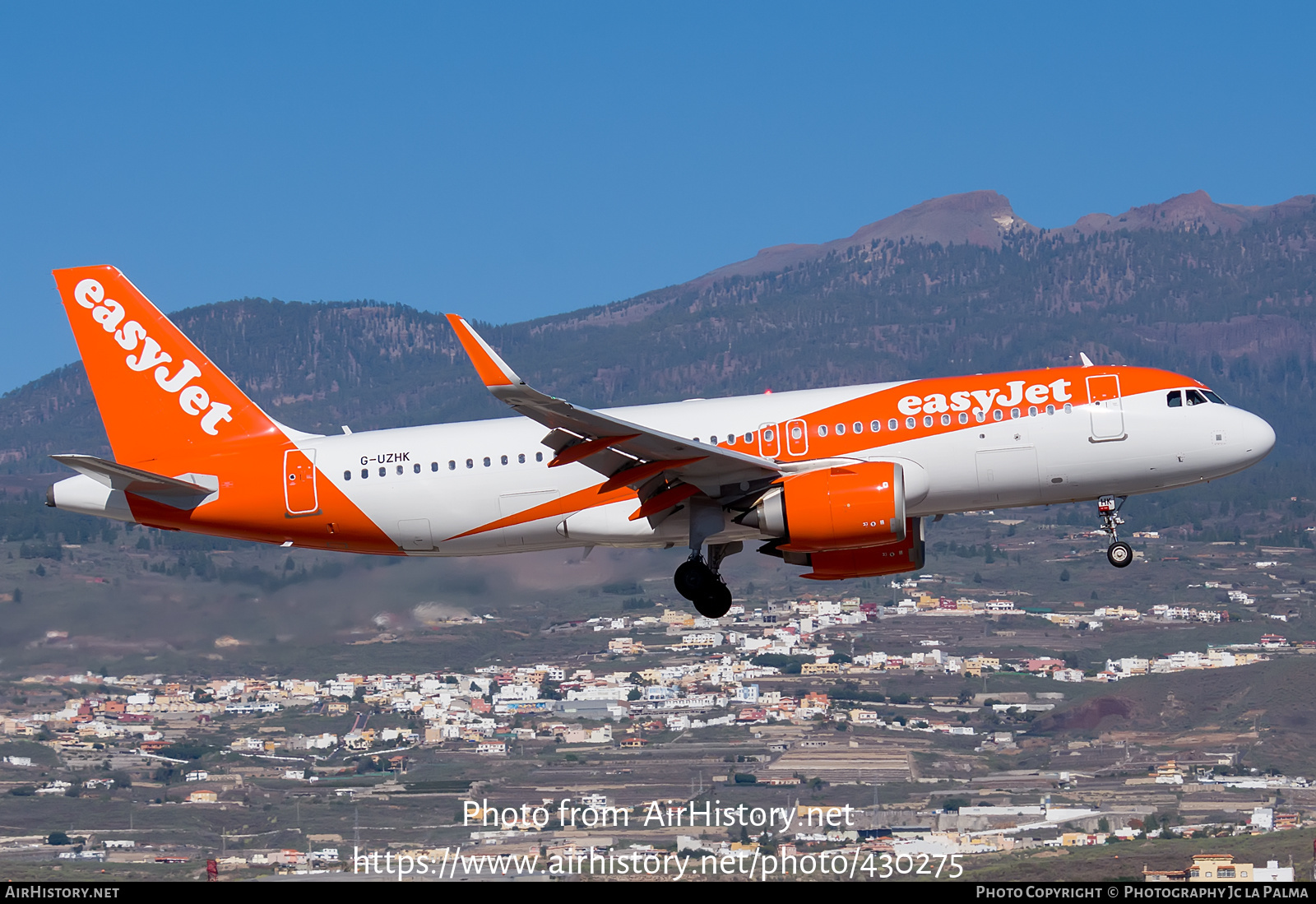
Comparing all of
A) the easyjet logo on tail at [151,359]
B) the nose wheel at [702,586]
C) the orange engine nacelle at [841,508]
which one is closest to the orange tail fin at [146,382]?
the easyjet logo on tail at [151,359]

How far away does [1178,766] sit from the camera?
382 feet

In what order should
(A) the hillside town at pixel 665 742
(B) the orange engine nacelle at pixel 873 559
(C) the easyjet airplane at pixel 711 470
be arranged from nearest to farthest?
1. (C) the easyjet airplane at pixel 711 470
2. (B) the orange engine nacelle at pixel 873 559
3. (A) the hillside town at pixel 665 742

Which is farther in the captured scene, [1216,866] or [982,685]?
[982,685]

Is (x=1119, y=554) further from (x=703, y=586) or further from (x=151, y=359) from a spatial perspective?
(x=151, y=359)

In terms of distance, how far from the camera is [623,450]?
97.6ft

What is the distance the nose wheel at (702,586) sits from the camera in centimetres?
3259

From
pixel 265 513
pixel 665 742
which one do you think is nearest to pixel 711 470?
pixel 265 513

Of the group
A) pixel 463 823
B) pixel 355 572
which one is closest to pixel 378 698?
pixel 463 823

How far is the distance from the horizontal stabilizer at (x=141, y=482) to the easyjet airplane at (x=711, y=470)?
0.16ft

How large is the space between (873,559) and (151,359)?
1747 centimetres

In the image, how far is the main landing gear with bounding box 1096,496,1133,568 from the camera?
31406 millimetres

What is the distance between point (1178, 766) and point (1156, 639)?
6277 centimetres

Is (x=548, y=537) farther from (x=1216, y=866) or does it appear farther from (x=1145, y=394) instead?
(x=1216, y=866)

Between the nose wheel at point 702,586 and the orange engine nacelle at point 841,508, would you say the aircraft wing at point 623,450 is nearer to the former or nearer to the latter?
the orange engine nacelle at point 841,508
